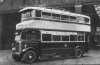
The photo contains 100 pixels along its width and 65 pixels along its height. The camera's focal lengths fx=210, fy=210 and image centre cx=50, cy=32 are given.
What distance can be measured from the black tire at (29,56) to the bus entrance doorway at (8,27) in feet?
74.1

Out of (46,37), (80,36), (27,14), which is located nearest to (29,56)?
(46,37)

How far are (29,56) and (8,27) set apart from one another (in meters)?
24.0

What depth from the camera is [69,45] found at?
19.4 metres

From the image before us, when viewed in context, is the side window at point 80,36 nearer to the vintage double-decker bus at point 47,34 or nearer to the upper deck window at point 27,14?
the vintage double-decker bus at point 47,34

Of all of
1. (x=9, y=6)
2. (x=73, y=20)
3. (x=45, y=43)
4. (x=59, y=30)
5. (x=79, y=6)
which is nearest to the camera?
(x=45, y=43)

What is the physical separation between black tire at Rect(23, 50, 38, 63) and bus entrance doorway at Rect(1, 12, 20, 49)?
2260 cm

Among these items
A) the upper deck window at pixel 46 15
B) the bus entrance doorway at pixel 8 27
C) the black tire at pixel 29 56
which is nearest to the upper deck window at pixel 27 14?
the upper deck window at pixel 46 15

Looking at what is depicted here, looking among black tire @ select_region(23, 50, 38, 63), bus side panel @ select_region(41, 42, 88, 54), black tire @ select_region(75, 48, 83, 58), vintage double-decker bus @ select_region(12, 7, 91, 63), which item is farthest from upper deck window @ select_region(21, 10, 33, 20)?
black tire @ select_region(75, 48, 83, 58)

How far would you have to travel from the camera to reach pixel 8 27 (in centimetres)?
3928

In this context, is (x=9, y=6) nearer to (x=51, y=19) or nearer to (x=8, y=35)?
(x=8, y=35)

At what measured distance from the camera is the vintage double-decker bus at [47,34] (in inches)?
658

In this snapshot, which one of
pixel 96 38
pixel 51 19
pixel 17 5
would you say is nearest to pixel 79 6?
pixel 96 38

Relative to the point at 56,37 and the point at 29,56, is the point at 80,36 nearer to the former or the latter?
the point at 56,37

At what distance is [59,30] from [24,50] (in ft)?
13.2
